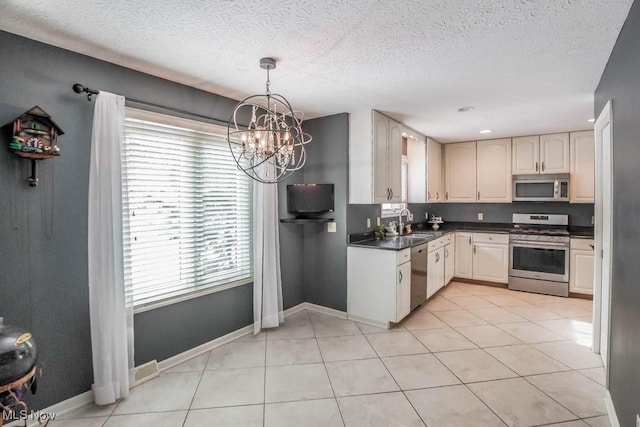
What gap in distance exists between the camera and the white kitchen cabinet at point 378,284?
3.58 meters

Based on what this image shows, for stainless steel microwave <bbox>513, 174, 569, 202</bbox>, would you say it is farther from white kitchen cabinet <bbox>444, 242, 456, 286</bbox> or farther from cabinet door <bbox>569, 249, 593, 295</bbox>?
white kitchen cabinet <bbox>444, 242, 456, 286</bbox>

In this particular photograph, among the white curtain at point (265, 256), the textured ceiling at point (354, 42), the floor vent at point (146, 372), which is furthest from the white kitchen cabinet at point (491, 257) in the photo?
the floor vent at point (146, 372)

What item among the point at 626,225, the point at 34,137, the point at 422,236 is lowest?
the point at 422,236

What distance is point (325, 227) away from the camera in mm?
4078

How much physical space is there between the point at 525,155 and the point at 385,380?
4398 millimetres

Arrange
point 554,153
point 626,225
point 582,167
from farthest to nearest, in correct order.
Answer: point 554,153
point 582,167
point 626,225

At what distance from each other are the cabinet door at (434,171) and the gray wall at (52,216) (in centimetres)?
423

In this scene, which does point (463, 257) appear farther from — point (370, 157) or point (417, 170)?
point (370, 157)

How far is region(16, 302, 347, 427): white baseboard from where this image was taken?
2.17 meters

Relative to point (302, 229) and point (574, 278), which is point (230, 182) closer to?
point (302, 229)

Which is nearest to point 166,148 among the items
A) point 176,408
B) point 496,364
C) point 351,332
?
point 176,408

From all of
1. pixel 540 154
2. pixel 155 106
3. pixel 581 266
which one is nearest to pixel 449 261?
pixel 581 266

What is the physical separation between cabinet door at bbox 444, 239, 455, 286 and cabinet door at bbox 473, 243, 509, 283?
35 cm

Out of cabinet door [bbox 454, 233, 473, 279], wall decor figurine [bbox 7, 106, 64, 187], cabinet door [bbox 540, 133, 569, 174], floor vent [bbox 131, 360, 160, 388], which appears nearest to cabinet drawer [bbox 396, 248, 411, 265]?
cabinet door [bbox 454, 233, 473, 279]
